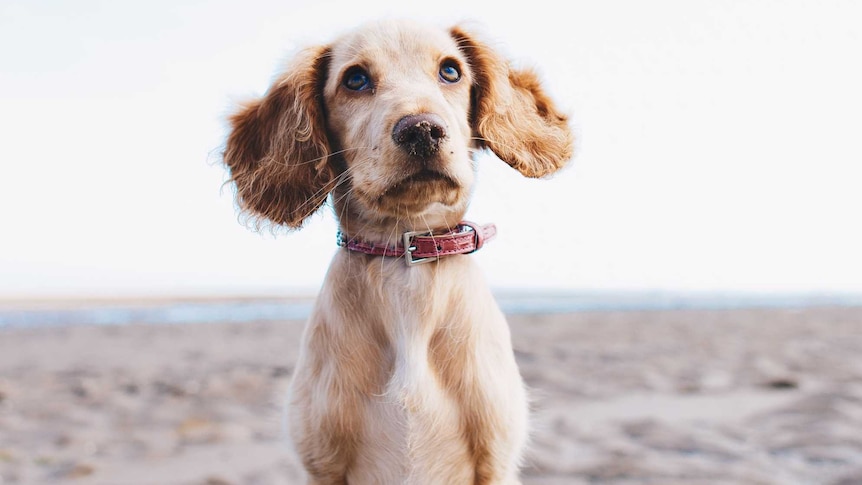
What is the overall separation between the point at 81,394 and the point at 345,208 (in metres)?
5.82

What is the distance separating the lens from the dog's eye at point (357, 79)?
226cm

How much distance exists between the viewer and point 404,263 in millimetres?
2236

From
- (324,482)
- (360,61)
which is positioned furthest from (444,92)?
(324,482)

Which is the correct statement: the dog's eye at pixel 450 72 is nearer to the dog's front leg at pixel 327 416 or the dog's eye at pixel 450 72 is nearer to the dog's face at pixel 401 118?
the dog's face at pixel 401 118

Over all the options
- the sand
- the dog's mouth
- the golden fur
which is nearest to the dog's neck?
the golden fur

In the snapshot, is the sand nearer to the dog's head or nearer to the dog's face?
the dog's head

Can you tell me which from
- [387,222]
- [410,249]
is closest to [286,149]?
[387,222]

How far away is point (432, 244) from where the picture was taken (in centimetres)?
221

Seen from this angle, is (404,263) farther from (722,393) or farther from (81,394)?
(81,394)

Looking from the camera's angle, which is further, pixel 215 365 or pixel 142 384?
pixel 215 365

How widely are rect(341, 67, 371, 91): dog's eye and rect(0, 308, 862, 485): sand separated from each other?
1.41 m

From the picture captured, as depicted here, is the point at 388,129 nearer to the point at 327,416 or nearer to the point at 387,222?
the point at 387,222

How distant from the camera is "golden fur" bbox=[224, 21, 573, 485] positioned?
2.16 m

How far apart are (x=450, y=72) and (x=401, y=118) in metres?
0.46
